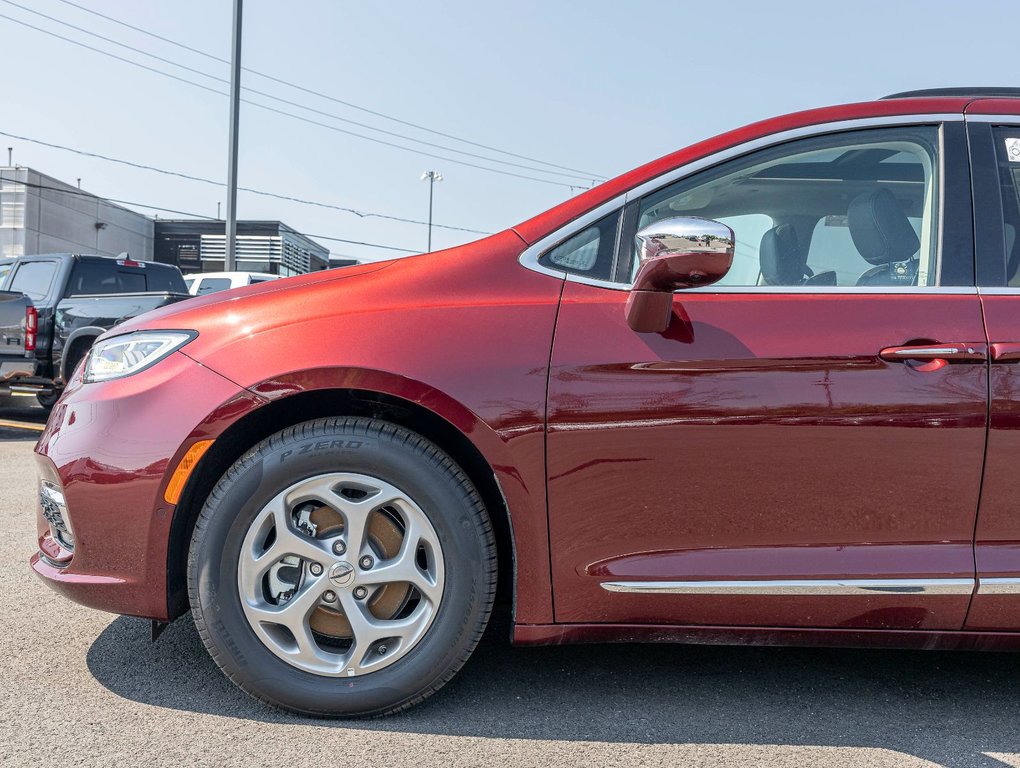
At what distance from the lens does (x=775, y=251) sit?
8.18 ft

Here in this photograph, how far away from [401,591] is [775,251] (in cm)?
141

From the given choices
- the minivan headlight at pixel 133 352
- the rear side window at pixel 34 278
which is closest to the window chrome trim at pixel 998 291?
the minivan headlight at pixel 133 352

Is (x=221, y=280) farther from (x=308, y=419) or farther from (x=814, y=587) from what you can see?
(x=814, y=587)

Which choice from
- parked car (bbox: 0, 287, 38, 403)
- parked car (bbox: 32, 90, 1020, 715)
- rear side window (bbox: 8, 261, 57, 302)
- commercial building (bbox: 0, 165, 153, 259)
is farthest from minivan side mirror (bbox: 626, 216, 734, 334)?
commercial building (bbox: 0, 165, 153, 259)

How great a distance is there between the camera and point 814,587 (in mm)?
2203

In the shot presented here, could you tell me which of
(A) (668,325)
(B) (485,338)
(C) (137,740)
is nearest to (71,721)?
(C) (137,740)

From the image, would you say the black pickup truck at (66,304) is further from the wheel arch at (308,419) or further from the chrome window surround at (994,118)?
the chrome window surround at (994,118)

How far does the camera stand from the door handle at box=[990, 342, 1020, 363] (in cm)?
221

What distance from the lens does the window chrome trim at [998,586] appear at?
2.20m

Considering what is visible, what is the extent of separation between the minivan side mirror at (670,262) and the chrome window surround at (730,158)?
10 cm

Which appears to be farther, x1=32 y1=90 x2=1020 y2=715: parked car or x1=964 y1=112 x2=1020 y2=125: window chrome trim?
x1=964 y1=112 x2=1020 y2=125: window chrome trim

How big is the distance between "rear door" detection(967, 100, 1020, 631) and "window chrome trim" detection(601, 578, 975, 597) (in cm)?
8

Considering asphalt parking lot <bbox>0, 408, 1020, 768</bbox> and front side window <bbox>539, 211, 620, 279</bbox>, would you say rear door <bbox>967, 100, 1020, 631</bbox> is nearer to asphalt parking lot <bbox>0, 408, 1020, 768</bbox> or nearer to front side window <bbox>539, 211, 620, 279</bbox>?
asphalt parking lot <bbox>0, 408, 1020, 768</bbox>

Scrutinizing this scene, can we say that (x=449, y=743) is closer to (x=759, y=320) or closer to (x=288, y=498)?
(x=288, y=498)
